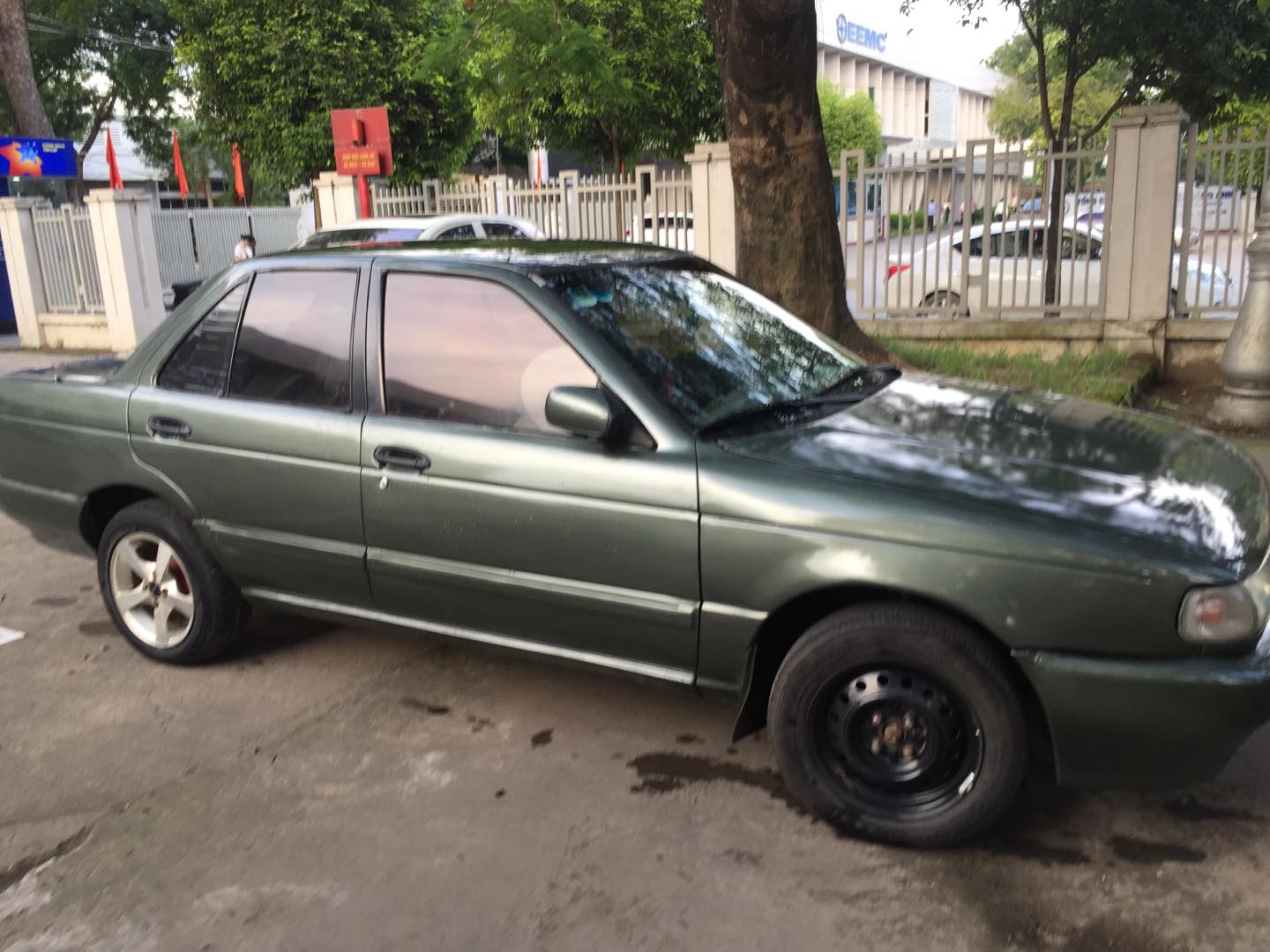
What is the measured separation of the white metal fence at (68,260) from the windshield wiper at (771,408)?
1531 centimetres

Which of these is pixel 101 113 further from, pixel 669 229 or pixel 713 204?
pixel 713 204

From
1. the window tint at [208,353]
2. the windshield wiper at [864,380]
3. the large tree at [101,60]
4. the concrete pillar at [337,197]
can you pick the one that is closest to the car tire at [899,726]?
the windshield wiper at [864,380]

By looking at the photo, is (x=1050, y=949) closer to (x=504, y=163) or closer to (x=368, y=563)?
(x=368, y=563)

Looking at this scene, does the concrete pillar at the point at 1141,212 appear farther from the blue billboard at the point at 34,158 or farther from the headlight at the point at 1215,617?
the blue billboard at the point at 34,158

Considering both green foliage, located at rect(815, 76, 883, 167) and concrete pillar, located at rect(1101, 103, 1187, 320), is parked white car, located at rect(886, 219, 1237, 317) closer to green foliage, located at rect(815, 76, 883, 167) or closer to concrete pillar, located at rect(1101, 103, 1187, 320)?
concrete pillar, located at rect(1101, 103, 1187, 320)

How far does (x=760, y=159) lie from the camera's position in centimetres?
852

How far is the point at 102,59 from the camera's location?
30266 mm

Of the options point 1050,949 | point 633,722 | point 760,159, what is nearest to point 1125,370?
point 760,159

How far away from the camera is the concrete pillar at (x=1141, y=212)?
9.83 meters

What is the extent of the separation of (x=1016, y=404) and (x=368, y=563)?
2.34 metres

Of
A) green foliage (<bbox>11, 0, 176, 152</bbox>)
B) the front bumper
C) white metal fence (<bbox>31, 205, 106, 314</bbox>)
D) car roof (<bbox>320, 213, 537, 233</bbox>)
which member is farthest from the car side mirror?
green foliage (<bbox>11, 0, 176, 152</bbox>)

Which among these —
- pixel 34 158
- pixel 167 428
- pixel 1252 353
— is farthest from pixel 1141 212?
pixel 34 158

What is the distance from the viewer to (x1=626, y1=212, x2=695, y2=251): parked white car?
13070mm

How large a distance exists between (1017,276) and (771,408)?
28.6 ft
